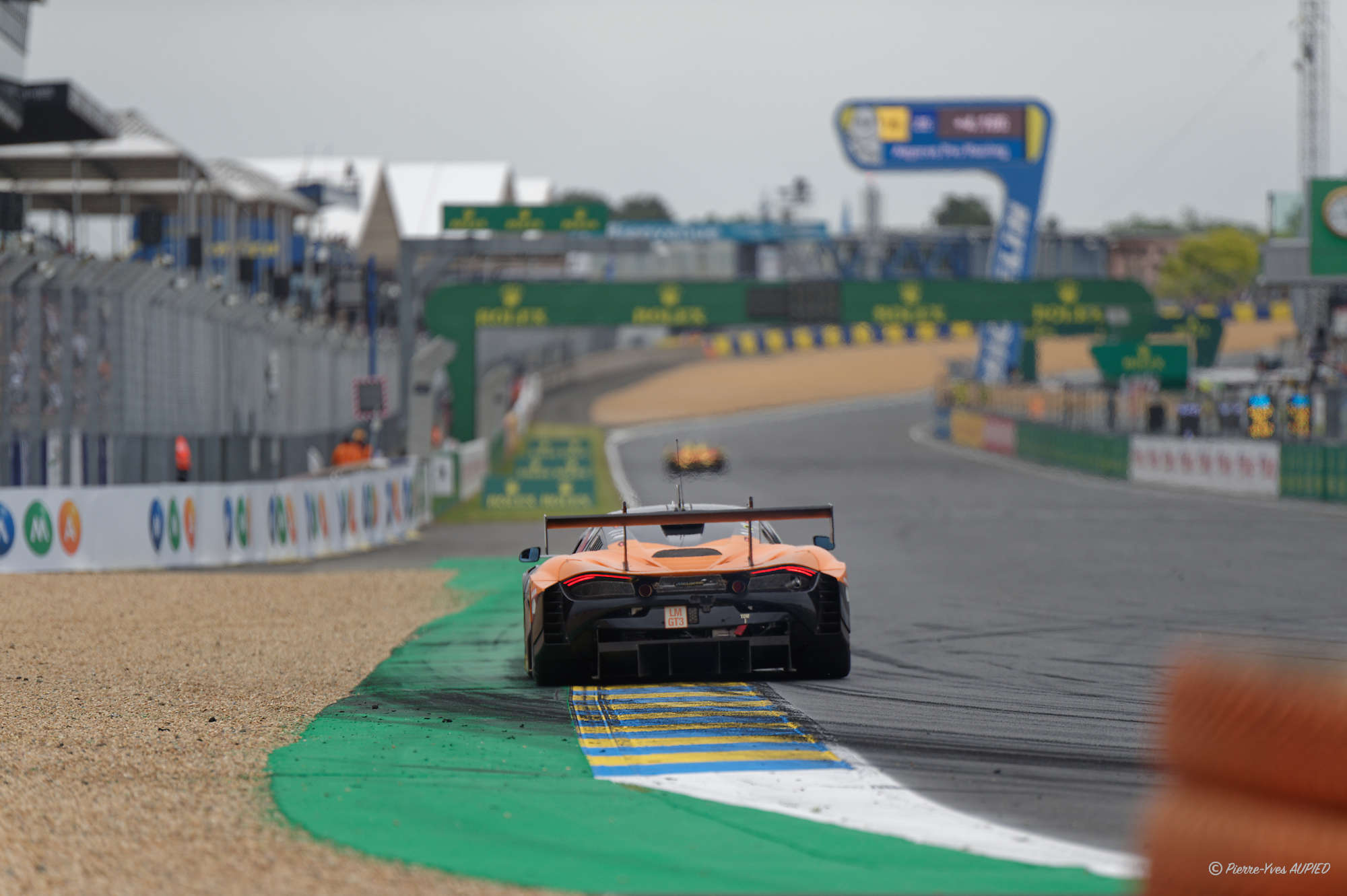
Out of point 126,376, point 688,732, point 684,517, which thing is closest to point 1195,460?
point 126,376

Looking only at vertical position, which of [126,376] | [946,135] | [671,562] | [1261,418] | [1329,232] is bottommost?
[671,562]

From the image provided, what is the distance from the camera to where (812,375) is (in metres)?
92.9

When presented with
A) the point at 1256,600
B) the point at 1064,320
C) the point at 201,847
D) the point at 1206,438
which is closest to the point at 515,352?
the point at 1064,320

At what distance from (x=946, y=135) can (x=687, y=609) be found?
45888 millimetres

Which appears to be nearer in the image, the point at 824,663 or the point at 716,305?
the point at 824,663

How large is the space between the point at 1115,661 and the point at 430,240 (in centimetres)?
3357

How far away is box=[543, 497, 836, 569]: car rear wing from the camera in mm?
9648

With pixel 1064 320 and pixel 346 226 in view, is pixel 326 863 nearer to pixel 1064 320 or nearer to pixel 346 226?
pixel 1064 320

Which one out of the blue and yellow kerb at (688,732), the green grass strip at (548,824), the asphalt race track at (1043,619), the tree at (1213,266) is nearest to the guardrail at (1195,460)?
the asphalt race track at (1043,619)

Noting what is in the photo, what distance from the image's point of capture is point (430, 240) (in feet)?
141

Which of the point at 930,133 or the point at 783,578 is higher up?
the point at 930,133

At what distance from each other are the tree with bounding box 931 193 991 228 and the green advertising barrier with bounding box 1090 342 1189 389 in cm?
12353

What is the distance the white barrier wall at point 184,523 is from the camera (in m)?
19.3

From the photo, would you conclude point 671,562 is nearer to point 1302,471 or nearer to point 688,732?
point 688,732
